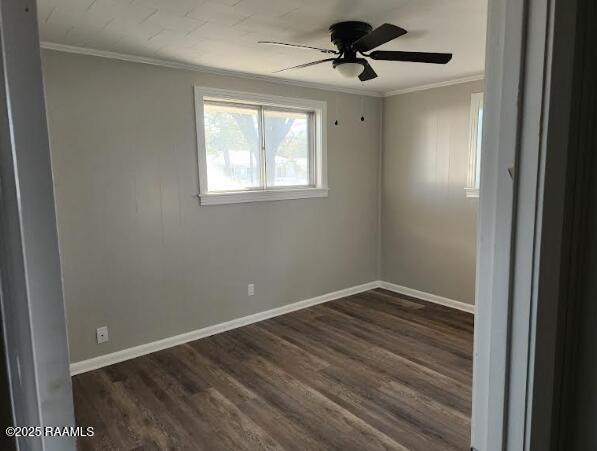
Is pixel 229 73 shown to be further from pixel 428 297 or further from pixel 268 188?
pixel 428 297

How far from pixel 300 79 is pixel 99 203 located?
218cm

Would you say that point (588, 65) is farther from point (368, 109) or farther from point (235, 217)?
point (368, 109)

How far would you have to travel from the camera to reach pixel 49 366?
455 millimetres

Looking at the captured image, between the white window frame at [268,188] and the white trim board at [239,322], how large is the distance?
3.81 feet

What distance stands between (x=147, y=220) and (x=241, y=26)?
5.46 feet

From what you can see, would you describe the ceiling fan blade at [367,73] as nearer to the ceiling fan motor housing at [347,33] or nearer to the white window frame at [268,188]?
the ceiling fan motor housing at [347,33]

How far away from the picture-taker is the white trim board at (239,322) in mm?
3146

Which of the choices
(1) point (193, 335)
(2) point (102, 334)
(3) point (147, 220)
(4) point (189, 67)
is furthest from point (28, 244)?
(1) point (193, 335)

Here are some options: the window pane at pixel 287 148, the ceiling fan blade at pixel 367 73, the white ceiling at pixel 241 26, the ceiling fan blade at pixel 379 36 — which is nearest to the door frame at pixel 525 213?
the ceiling fan blade at pixel 379 36

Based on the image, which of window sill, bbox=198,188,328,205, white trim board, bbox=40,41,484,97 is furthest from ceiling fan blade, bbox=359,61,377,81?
window sill, bbox=198,188,328,205

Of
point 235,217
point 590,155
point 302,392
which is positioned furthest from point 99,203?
point 590,155

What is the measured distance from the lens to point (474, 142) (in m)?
4.03

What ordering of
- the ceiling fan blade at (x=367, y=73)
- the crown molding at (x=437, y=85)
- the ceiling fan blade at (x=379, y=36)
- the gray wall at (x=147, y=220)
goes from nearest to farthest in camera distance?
the ceiling fan blade at (x=379, y=36), the ceiling fan blade at (x=367, y=73), the gray wall at (x=147, y=220), the crown molding at (x=437, y=85)

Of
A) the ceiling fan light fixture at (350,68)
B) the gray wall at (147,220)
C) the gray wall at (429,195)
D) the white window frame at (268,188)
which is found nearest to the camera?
the ceiling fan light fixture at (350,68)
